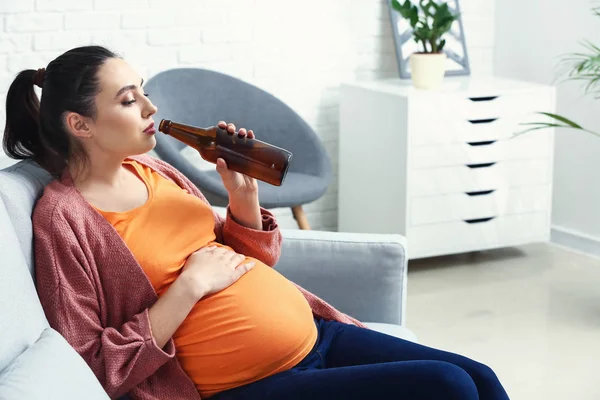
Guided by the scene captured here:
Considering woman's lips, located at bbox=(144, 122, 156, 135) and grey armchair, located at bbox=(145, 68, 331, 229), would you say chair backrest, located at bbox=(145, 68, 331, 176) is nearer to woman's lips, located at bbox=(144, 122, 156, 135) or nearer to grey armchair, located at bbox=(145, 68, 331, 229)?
grey armchair, located at bbox=(145, 68, 331, 229)

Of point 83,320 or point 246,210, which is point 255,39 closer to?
point 246,210

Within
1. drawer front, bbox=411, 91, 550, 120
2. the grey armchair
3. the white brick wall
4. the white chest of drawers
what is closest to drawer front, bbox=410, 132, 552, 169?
the white chest of drawers

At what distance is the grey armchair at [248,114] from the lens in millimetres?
3529

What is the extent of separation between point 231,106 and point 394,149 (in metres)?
0.68

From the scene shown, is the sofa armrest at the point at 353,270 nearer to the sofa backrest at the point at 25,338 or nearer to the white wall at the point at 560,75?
the sofa backrest at the point at 25,338

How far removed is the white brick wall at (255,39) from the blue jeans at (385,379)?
2.01 meters

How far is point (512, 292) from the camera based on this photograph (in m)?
3.56

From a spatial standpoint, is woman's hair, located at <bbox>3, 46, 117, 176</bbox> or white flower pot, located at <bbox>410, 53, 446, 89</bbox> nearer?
woman's hair, located at <bbox>3, 46, 117, 176</bbox>

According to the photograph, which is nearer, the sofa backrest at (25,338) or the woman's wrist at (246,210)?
the sofa backrest at (25,338)

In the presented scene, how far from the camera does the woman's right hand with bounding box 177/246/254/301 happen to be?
163 cm

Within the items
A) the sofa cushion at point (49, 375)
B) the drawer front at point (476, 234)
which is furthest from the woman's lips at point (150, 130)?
the drawer front at point (476, 234)

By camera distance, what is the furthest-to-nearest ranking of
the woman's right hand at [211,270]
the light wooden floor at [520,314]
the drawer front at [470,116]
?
1. the drawer front at [470,116]
2. the light wooden floor at [520,314]
3. the woman's right hand at [211,270]

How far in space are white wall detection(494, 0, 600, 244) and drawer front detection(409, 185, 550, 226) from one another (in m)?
0.26

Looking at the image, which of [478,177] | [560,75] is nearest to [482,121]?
[478,177]
